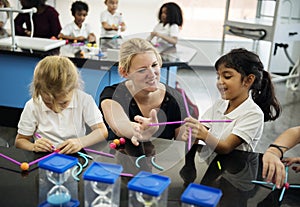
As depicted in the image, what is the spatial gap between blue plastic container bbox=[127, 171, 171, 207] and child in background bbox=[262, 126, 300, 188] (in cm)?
42

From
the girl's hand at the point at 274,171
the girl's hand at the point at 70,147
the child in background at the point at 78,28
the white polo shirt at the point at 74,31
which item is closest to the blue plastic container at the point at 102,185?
the girl's hand at the point at 70,147

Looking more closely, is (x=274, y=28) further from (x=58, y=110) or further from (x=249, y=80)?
(x=58, y=110)

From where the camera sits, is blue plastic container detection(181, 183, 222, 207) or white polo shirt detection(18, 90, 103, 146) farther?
white polo shirt detection(18, 90, 103, 146)

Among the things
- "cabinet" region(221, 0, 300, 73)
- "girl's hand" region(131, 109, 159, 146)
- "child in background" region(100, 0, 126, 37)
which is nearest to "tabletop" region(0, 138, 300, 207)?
"girl's hand" region(131, 109, 159, 146)

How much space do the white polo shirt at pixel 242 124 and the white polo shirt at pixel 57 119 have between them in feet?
1.52

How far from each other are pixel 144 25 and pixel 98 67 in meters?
2.66

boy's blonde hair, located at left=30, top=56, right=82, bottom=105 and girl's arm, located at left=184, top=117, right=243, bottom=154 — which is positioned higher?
boy's blonde hair, located at left=30, top=56, right=82, bottom=105

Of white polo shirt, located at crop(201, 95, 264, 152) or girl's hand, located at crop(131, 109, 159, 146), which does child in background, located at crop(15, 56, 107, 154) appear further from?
white polo shirt, located at crop(201, 95, 264, 152)

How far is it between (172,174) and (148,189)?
39 centimetres

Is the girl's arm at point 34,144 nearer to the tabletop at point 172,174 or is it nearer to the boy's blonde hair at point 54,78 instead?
the tabletop at point 172,174

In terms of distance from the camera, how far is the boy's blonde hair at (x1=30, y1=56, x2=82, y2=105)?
1.37 meters

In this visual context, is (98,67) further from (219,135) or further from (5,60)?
(219,135)

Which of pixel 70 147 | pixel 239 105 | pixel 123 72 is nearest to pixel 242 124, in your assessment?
pixel 239 105

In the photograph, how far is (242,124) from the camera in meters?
1.35
